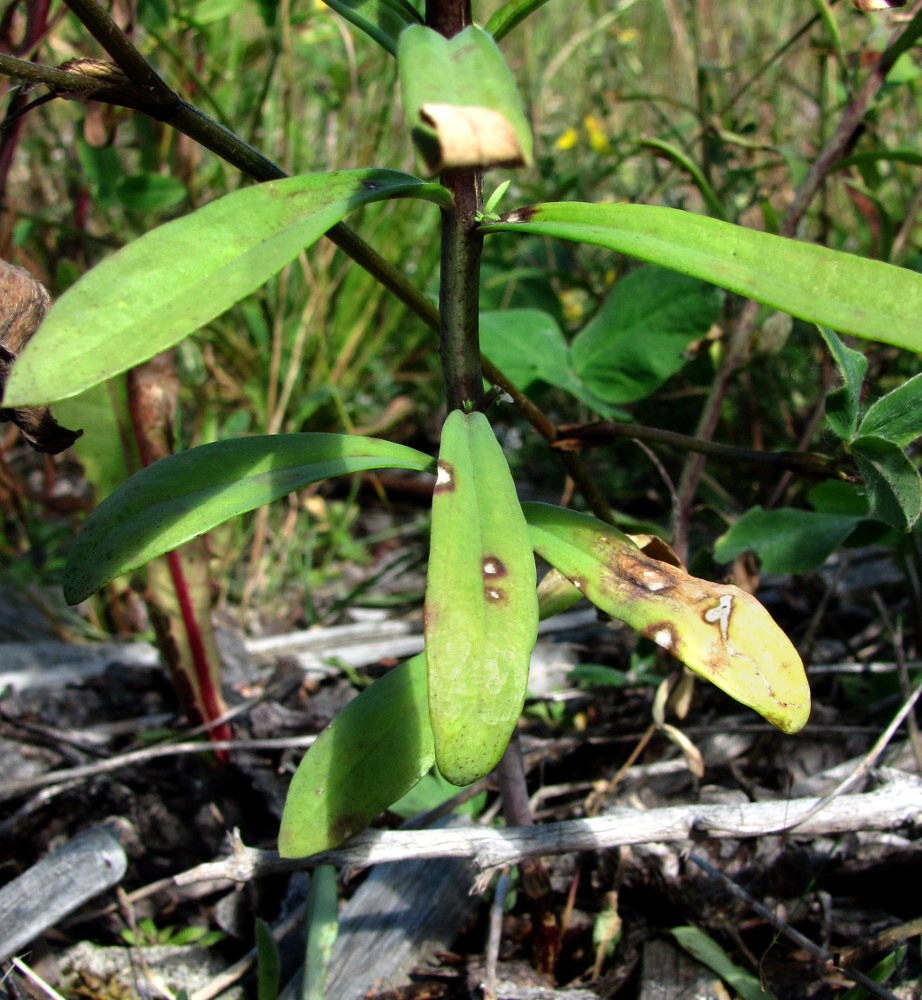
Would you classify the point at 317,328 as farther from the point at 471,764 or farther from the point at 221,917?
the point at 471,764

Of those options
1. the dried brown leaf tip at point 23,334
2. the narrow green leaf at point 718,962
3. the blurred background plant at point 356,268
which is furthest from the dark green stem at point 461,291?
the narrow green leaf at point 718,962

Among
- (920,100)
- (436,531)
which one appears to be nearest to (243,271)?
(436,531)

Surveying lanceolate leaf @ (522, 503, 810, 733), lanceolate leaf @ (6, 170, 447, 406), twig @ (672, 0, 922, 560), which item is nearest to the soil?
twig @ (672, 0, 922, 560)

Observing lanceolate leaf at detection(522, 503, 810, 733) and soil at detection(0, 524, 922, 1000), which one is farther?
soil at detection(0, 524, 922, 1000)

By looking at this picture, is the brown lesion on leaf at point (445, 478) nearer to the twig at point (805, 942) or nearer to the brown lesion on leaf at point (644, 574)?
the brown lesion on leaf at point (644, 574)

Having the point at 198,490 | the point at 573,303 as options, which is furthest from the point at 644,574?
the point at 573,303

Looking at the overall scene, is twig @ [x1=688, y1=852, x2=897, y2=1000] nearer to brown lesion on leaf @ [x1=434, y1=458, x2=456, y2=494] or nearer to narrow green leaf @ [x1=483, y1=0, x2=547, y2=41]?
brown lesion on leaf @ [x1=434, y1=458, x2=456, y2=494]
